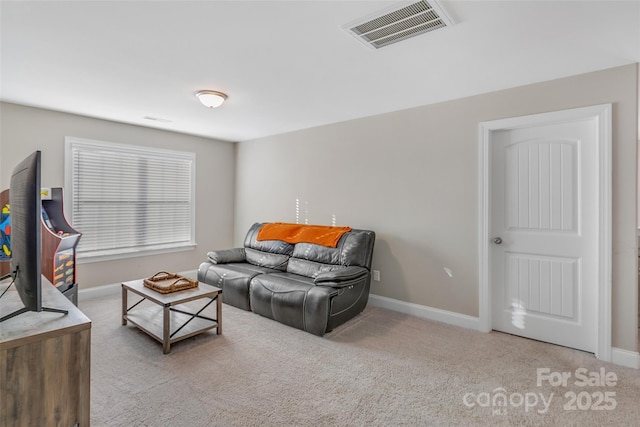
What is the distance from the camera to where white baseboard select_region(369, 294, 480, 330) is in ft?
11.0

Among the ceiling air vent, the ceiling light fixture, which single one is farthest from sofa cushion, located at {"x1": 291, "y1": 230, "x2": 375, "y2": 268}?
the ceiling air vent

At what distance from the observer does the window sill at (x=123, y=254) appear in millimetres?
4160

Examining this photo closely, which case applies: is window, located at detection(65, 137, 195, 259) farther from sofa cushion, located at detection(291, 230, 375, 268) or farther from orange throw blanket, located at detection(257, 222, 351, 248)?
sofa cushion, located at detection(291, 230, 375, 268)

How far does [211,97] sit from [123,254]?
2.73m

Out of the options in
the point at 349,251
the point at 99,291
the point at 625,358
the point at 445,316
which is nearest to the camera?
the point at 625,358

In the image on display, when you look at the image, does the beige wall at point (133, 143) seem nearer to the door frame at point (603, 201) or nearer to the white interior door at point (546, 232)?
the white interior door at point (546, 232)

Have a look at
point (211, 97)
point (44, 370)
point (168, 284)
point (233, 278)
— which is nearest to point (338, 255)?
point (233, 278)

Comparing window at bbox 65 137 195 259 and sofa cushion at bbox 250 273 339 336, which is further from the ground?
window at bbox 65 137 195 259

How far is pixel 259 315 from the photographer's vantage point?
3.61 m

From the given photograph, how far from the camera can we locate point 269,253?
4.42 meters

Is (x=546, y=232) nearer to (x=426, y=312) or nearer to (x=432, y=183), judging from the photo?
(x=432, y=183)

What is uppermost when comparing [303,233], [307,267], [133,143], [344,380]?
[133,143]

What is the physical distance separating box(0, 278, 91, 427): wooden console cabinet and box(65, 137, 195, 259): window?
334 centimetres

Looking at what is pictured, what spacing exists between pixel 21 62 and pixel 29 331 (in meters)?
2.45
